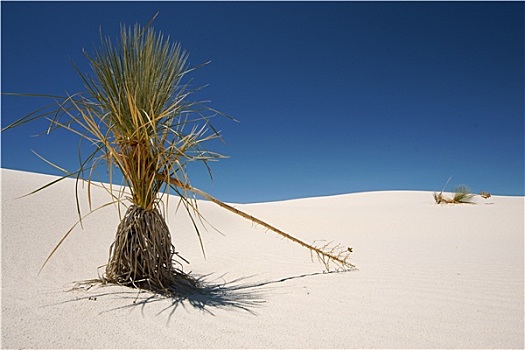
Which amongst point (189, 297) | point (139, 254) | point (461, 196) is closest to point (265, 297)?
point (189, 297)

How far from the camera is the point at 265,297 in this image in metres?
2.53

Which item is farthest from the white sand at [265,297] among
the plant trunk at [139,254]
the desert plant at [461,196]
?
the desert plant at [461,196]

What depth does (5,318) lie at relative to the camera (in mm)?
1750

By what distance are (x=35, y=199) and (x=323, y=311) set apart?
458 centimetres

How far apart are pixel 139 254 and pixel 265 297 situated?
934 mm

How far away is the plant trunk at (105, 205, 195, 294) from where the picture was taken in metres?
2.41

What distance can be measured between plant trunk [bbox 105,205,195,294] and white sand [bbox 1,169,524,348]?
5.7 inches

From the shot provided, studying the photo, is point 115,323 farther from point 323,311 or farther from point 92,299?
point 323,311

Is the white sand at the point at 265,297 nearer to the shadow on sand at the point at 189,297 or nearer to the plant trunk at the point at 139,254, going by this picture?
the shadow on sand at the point at 189,297

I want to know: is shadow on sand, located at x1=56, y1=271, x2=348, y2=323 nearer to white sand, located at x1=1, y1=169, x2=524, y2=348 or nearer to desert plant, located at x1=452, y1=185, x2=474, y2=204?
white sand, located at x1=1, y1=169, x2=524, y2=348

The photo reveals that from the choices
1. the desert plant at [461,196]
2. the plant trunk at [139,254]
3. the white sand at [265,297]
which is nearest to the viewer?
the white sand at [265,297]

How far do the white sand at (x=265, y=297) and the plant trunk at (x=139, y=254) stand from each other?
0.15 meters

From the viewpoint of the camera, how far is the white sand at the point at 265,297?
176cm

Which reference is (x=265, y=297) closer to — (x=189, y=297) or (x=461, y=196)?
(x=189, y=297)
